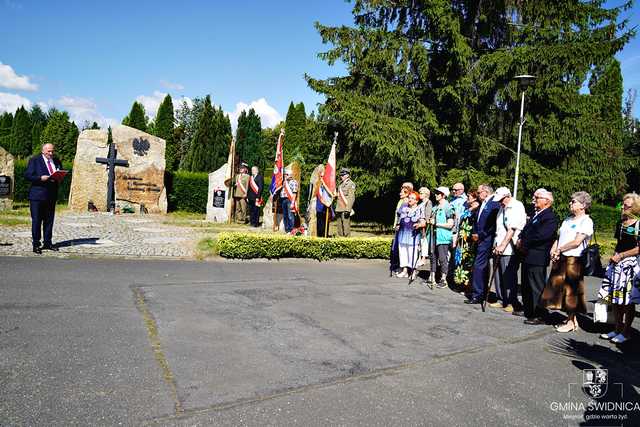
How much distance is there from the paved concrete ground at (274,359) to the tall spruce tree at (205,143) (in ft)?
98.6

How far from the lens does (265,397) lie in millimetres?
3523

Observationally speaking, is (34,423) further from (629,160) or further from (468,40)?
(629,160)

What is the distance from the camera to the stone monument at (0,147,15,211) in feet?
52.2

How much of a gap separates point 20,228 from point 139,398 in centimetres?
1073

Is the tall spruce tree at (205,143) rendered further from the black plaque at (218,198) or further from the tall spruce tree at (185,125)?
the black plaque at (218,198)


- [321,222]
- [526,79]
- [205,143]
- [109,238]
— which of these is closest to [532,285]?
[321,222]

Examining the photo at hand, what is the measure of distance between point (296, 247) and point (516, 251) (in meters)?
4.91

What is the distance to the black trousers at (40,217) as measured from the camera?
875 cm

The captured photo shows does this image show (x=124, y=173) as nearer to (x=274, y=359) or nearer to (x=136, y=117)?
(x=274, y=359)

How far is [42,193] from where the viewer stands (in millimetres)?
8922

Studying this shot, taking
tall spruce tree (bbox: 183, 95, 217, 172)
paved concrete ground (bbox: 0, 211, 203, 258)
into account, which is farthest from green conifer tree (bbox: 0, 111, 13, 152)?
paved concrete ground (bbox: 0, 211, 203, 258)

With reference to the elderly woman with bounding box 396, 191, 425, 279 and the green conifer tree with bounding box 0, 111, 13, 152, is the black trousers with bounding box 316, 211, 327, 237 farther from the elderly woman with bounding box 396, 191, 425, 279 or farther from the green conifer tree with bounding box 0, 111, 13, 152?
the green conifer tree with bounding box 0, 111, 13, 152

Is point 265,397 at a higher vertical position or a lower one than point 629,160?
lower

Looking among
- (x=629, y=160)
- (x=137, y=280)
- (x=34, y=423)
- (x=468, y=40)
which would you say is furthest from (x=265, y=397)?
(x=629, y=160)
